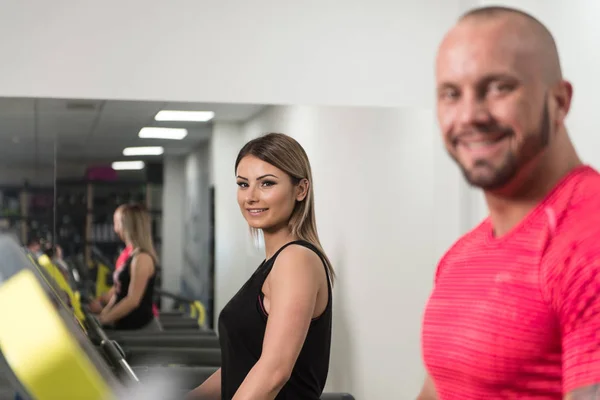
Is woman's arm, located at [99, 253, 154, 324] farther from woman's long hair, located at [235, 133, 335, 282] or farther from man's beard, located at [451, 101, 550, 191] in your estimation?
man's beard, located at [451, 101, 550, 191]

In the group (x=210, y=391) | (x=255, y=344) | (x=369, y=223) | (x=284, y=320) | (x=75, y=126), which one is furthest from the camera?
(x=369, y=223)

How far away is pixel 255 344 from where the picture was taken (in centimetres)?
185

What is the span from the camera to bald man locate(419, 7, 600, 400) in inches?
35.9

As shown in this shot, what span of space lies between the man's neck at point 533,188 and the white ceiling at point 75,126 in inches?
91.1

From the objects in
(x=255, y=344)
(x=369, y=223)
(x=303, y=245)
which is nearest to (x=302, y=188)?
(x=303, y=245)

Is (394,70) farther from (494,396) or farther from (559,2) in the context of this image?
(494,396)

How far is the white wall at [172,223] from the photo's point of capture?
3264 mm

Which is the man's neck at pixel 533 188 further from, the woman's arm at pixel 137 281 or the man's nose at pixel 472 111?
the woman's arm at pixel 137 281

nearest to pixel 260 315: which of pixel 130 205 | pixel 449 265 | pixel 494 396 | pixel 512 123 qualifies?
pixel 449 265

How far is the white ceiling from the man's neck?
2.31 metres

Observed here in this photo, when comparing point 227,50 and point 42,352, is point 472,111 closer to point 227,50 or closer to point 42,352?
point 42,352

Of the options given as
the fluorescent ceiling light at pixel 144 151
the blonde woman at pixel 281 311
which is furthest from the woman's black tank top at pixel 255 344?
the fluorescent ceiling light at pixel 144 151

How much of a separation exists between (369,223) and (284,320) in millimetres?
1713

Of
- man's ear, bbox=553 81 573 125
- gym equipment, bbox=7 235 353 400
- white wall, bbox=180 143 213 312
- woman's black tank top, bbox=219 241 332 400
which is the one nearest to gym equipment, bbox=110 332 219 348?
white wall, bbox=180 143 213 312
